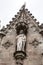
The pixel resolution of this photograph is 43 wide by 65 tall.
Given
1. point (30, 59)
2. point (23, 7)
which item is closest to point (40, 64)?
point (30, 59)

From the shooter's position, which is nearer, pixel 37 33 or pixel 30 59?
pixel 30 59

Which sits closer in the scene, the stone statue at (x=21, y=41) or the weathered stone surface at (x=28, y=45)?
the weathered stone surface at (x=28, y=45)

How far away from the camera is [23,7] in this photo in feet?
59.4

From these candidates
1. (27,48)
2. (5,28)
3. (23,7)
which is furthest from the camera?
(23,7)

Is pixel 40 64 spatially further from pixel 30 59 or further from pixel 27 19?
pixel 27 19

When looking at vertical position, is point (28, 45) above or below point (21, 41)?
below

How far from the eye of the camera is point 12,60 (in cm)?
1509

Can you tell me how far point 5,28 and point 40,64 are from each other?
3.20 meters

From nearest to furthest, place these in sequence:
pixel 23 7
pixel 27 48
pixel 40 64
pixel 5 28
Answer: pixel 40 64
pixel 27 48
pixel 5 28
pixel 23 7

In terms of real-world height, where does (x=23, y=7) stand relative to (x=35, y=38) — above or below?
above

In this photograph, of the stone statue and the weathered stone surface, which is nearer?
the weathered stone surface

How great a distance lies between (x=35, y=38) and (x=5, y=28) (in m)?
1.80

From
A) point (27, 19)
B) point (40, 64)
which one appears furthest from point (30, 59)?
point (27, 19)

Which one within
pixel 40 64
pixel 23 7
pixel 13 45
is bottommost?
pixel 40 64
